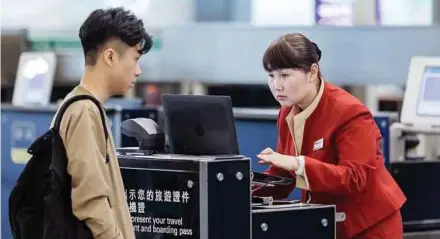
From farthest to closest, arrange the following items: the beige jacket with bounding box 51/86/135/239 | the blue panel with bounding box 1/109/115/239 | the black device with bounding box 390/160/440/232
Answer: the blue panel with bounding box 1/109/115/239 → the black device with bounding box 390/160/440/232 → the beige jacket with bounding box 51/86/135/239

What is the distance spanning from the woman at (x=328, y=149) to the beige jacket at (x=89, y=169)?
621 mm

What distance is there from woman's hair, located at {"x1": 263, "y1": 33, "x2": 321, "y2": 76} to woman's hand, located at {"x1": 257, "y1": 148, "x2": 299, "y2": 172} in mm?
314

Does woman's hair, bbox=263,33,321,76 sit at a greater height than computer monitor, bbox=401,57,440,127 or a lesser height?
greater

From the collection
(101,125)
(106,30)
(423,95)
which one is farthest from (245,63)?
(101,125)

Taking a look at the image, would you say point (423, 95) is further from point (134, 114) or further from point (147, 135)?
point (147, 135)

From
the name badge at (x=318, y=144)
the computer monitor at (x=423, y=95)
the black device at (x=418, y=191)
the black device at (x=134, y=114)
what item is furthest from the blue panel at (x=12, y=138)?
the name badge at (x=318, y=144)

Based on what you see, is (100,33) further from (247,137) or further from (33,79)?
(33,79)

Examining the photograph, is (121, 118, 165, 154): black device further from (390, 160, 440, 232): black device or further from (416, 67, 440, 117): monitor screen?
(416, 67, 440, 117): monitor screen

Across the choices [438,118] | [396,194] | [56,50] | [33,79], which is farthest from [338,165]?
[56,50]

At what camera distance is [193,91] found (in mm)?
7871

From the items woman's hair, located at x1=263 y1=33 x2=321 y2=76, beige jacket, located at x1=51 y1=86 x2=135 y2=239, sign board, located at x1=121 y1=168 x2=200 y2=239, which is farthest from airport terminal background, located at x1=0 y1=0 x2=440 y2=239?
beige jacket, located at x1=51 y1=86 x2=135 y2=239

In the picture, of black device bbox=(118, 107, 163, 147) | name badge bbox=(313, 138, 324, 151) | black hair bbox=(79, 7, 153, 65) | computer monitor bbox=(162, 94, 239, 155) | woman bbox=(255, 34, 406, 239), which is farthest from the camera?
black device bbox=(118, 107, 163, 147)

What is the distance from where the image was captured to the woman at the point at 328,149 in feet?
11.1

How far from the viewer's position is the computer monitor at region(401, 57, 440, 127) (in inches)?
202
